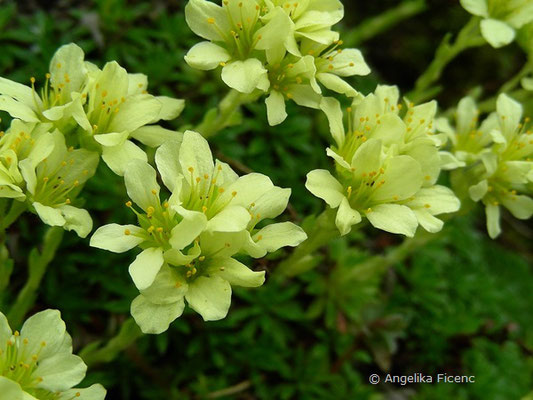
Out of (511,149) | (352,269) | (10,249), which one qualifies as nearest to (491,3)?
(511,149)

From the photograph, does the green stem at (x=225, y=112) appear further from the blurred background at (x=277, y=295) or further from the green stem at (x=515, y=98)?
the green stem at (x=515, y=98)

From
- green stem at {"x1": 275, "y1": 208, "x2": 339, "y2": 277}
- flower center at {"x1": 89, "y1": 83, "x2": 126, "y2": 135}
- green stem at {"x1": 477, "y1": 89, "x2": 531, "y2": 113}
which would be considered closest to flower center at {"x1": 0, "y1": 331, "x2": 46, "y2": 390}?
flower center at {"x1": 89, "y1": 83, "x2": 126, "y2": 135}

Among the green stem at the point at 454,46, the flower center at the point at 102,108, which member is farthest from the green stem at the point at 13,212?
the green stem at the point at 454,46

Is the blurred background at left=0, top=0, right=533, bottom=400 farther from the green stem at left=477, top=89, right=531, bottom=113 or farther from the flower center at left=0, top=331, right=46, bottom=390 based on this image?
the flower center at left=0, top=331, right=46, bottom=390

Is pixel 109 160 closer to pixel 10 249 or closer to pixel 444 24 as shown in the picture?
pixel 10 249

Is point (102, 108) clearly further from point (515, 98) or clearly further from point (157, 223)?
point (515, 98)

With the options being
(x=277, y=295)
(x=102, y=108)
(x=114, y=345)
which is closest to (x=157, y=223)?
(x=102, y=108)
